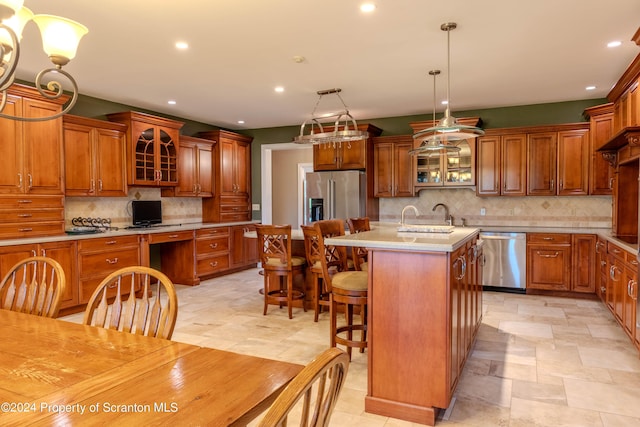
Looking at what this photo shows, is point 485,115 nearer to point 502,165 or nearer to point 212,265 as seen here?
point 502,165

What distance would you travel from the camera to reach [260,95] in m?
5.20

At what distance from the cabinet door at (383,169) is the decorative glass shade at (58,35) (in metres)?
4.94

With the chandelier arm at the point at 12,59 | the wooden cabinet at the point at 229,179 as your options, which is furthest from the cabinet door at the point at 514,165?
the chandelier arm at the point at 12,59

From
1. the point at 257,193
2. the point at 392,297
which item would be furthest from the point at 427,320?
the point at 257,193

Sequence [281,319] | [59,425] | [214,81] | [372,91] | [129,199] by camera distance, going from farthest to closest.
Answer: [129,199]
[372,91]
[214,81]
[281,319]
[59,425]

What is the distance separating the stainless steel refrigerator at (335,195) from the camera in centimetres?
620

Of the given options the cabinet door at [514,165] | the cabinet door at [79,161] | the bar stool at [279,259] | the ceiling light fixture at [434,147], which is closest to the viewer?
the ceiling light fixture at [434,147]

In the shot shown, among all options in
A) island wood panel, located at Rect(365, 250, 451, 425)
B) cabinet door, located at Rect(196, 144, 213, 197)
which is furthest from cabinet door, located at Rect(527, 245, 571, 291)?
cabinet door, located at Rect(196, 144, 213, 197)

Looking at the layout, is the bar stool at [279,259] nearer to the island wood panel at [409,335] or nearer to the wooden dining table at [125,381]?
the island wood panel at [409,335]

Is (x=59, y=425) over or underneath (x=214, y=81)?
underneath

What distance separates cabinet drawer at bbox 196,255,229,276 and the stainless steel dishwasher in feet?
12.8

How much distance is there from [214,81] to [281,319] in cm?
271

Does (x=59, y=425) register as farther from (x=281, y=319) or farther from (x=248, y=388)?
(x=281, y=319)

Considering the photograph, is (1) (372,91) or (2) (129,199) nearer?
(1) (372,91)
